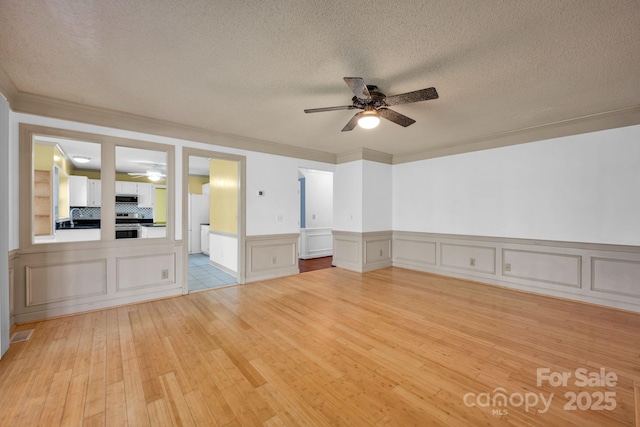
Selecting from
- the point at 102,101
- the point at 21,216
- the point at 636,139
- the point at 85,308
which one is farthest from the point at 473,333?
the point at 21,216

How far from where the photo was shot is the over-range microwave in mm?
8297

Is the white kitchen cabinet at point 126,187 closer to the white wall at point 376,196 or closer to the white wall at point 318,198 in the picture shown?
the white wall at point 318,198

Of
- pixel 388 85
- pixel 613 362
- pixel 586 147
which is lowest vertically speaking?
pixel 613 362

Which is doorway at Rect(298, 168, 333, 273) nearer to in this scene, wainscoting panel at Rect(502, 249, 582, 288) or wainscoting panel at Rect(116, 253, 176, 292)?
wainscoting panel at Rect(116, 253, 176, 292)

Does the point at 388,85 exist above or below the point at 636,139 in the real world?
above

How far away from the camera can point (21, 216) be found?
3.04 m

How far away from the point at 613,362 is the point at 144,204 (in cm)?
1067

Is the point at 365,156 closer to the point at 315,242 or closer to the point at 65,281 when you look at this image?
the point at 315,242

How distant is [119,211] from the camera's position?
8617 millimetres

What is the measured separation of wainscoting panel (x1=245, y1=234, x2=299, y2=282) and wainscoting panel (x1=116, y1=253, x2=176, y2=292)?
4.01 feet

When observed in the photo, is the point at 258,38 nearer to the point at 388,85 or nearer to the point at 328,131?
the point at 388,85

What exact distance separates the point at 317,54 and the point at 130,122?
297 centimetres

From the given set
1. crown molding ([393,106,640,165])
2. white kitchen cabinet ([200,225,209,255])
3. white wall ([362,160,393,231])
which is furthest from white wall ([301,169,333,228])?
crown molding ([393,106,640,165])

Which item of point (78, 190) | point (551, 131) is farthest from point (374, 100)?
point (78, 190)
